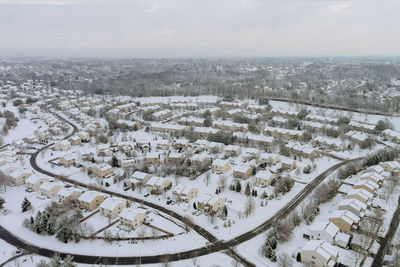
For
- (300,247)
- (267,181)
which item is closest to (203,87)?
(267,181)

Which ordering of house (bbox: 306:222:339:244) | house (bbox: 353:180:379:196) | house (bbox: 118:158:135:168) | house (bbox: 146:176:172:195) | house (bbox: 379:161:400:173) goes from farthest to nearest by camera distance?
house (bbox: 118:158:135:168)
house (bbox: 379:161:400:173)
house (bbox: 146:176:172:195)
house (bbox: 353:180:379:196)
house (bbox: 306:222:339:244)

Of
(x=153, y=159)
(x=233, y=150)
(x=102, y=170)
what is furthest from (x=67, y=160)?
(x=233, y=150)

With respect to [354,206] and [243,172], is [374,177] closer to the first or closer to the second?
[354,206]

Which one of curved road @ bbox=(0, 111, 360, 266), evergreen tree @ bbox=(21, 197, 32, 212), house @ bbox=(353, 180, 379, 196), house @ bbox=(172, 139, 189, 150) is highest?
house @ bbox=(353, 180, 379, 196)

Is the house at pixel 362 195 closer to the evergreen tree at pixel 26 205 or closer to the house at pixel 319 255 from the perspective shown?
the house at pixel 319 255

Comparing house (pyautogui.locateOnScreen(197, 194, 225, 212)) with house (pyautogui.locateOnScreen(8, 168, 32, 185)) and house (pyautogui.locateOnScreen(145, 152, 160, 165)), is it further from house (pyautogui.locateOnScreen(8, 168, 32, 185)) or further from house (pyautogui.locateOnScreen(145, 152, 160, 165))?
house (pyautogui.locateOnScreen(8, 168, 32, 185))

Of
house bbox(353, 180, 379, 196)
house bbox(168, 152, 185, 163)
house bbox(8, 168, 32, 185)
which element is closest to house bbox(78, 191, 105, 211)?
house bbox(8, 168, 32, 185)

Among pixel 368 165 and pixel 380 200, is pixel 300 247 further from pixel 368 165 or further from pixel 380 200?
pixel 368 165

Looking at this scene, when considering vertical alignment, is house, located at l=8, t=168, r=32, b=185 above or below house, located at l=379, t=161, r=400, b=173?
below
